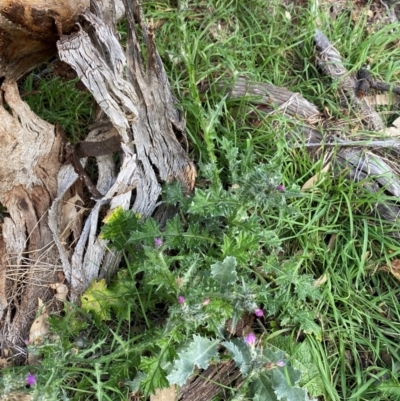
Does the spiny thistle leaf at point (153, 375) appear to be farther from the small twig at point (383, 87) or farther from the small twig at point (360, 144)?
the small twig at point (383, 87)

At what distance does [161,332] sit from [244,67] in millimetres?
1764

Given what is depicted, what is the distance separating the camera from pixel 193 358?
1.84m

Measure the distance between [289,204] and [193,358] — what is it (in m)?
1.01

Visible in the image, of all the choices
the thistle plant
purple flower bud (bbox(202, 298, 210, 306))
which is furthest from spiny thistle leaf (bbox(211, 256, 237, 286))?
purple flower bud (bbox(202, 298, 210, 306))

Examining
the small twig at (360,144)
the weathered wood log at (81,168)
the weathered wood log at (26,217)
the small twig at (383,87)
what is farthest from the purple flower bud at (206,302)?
the small twig at (383,87)

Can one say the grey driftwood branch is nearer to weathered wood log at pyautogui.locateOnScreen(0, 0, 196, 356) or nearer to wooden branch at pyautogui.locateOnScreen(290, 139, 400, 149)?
wooden branch at pyautogui.locateOnScreen(290, 139, 400, 149)

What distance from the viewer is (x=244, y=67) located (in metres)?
2.89

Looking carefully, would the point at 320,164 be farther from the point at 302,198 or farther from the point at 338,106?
the point at 338,106

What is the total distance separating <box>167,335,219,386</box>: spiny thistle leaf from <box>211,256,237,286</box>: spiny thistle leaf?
0.25 meters

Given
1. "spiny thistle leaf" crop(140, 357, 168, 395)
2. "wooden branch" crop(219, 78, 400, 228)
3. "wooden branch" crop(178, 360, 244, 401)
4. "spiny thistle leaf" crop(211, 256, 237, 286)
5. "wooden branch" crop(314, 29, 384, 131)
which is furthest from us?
"wooden branch" crop(314, 29, 384, 131)

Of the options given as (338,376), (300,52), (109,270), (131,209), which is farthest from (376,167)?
(109,270)

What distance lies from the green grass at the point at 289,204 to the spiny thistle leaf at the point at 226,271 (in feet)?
1.08

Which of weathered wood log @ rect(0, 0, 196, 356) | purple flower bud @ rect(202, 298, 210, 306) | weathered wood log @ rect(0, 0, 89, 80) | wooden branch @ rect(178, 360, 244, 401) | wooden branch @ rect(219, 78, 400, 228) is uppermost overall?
weathered wood log @ rect(0, 0, 89, 80)

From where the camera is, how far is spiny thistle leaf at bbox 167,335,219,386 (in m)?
1.78
